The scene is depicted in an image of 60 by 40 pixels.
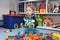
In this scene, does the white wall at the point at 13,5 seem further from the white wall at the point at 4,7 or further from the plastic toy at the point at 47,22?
the plastic toy at the point at 47,22

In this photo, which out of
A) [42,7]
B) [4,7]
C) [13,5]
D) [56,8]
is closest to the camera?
[56,8]

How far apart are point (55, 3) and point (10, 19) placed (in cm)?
91

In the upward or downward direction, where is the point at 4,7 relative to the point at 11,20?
upward

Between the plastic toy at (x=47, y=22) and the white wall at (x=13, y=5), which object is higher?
the white wall at (x=13, y=5)

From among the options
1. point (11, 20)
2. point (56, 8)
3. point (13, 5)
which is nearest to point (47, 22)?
point (56, 8)

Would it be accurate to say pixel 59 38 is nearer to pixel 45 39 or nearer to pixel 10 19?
pixel 45 39

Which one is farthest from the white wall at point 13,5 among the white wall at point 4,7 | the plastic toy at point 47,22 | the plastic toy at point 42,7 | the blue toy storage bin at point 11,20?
the plastic toy at point 47,22

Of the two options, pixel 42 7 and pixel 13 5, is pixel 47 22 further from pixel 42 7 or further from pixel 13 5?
pixel 13 5

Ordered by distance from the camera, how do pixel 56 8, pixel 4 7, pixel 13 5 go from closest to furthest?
pixel 56 8 → pixel 4 7 → pixel 13 5

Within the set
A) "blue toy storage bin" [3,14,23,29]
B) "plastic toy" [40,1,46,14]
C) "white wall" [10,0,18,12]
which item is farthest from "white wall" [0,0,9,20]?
"plastic toy" [40,1,46,14]

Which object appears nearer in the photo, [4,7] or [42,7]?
[42,7]

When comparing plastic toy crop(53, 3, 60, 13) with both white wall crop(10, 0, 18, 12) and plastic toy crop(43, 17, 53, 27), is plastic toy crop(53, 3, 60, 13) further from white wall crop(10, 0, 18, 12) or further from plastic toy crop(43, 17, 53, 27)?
white wall crop(10, 0, 18, 12)

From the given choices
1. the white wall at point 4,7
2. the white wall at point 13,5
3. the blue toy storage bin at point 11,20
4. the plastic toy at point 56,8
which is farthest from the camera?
the white wall at point 13,5

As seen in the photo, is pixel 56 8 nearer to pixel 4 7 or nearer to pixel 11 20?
pixel 11 20
